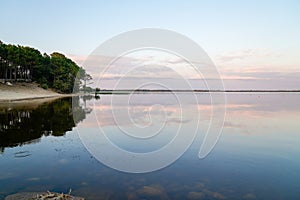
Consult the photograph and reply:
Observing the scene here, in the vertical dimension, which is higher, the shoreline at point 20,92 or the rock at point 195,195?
the shoreline at point 20,92

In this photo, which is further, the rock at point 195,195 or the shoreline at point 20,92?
the shoreline at point 20,92

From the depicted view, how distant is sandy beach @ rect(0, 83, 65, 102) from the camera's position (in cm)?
5338

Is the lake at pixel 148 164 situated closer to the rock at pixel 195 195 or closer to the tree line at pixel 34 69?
the rock at pixel 195 195

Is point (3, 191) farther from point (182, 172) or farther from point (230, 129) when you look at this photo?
point (230, 129)

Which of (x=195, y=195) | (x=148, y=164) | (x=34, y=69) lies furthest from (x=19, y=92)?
(x=195, y=195)

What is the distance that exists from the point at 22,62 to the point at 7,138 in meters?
62.1

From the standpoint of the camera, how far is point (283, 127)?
23969 millimetres

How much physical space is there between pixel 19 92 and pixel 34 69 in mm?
23361

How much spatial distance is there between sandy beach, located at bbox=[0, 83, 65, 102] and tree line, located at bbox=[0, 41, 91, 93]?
4.11 metres

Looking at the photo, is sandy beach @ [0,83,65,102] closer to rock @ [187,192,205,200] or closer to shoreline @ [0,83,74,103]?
shoreline @ [0,83,74,103]

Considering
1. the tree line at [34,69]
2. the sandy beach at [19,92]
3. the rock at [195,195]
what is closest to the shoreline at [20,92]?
the sandy beach at [19,92]

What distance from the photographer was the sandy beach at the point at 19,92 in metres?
53.4

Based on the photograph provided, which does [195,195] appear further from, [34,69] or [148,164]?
[34,69]

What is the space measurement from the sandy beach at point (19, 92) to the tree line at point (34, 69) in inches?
162
